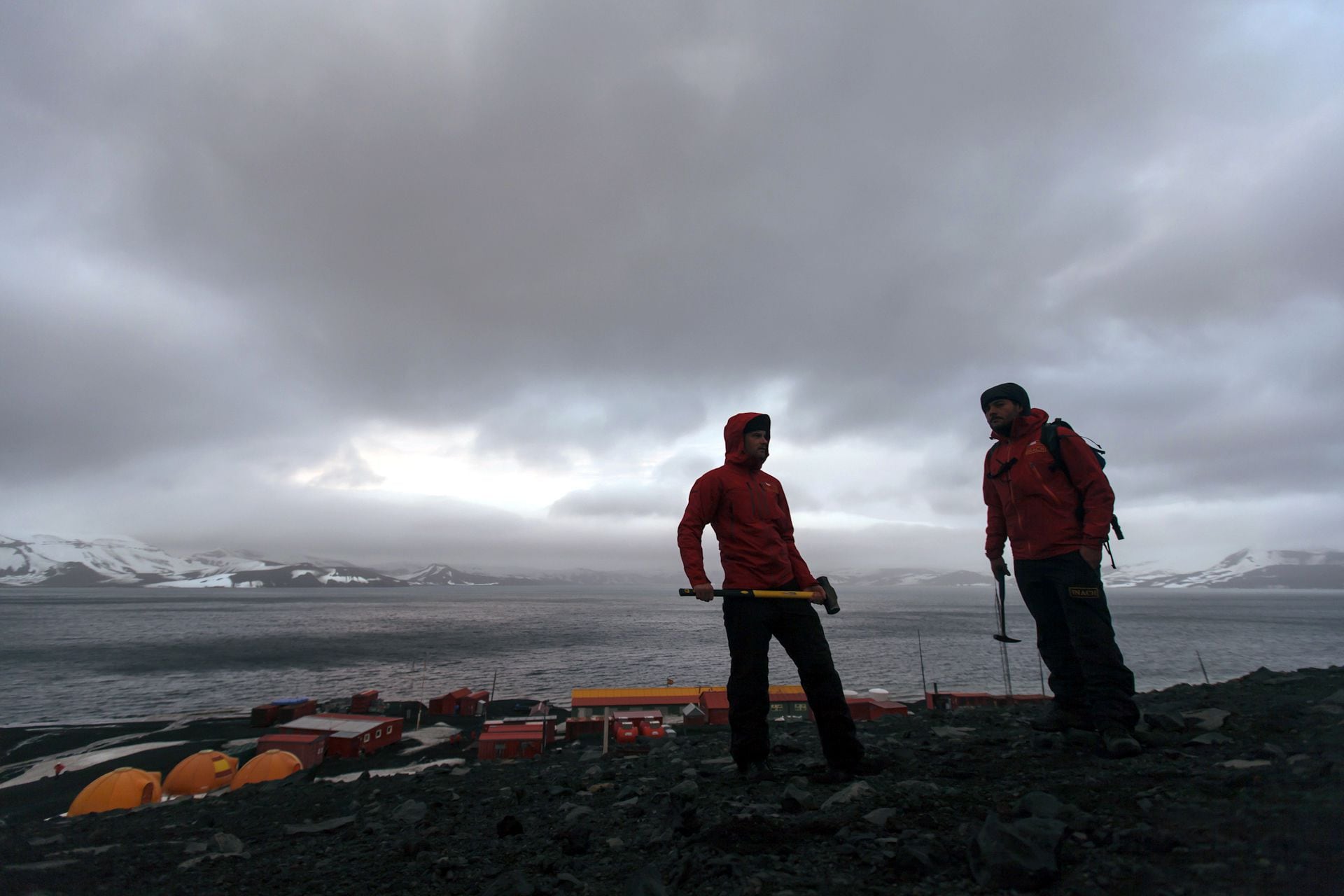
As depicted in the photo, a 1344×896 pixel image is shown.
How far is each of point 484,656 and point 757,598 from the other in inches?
2624

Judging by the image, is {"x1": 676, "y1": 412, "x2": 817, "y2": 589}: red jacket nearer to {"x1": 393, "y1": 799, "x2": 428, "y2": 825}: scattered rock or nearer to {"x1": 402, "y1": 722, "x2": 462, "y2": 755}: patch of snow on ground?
{"x1": 393, "y1": 799, "x2": 428, "y2": 825}: scattered rock

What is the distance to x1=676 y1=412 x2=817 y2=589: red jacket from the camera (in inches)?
199

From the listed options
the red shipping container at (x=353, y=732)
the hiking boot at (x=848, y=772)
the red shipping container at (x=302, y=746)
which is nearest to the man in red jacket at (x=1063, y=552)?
the hiking boot at (x=848, y=772)

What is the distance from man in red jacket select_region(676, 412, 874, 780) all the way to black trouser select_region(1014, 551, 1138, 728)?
1820 mm

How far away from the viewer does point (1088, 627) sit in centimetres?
466

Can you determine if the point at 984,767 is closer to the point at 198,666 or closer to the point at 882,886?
the point at 882,886

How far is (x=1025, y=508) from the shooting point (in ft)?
16.9

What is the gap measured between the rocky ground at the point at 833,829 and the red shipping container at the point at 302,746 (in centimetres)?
1732

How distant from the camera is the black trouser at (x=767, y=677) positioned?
4.65 metres

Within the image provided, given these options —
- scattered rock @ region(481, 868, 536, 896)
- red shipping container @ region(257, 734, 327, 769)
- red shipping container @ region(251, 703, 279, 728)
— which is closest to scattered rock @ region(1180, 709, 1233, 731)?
scattered rock @ region(481, 868, 536, 896)

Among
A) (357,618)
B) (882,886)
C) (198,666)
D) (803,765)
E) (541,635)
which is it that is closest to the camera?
(882,886)

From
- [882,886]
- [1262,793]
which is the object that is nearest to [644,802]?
[882,886]

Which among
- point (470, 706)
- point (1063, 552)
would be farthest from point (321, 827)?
point (470, 706)

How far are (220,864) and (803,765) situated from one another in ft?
14.0
